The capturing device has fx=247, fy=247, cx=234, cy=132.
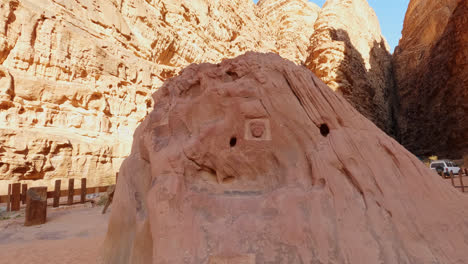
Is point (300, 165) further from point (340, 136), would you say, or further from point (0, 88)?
point (0, 88)

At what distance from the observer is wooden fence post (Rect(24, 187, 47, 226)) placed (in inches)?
298

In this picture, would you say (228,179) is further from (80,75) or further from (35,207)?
(80,75)

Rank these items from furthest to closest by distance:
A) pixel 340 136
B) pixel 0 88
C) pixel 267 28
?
pixel 267 28 → pixel 0 88 → pixel 340 136

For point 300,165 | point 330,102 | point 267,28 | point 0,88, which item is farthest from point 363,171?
point 267,28

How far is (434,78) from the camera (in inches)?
974

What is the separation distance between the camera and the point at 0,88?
35.0 feet

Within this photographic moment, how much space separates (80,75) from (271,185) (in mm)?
14105

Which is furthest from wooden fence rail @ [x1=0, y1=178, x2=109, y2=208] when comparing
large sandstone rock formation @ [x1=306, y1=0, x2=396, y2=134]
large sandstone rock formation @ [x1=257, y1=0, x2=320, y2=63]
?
large sandstone rock formation @ [x1=257, y1=0, x2=320, y2=63]

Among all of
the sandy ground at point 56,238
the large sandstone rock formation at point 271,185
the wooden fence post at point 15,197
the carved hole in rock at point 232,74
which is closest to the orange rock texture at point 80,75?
the wooden fence post at point 15,197

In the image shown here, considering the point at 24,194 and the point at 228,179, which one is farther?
the point at 24,194

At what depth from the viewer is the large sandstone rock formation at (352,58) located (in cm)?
2056

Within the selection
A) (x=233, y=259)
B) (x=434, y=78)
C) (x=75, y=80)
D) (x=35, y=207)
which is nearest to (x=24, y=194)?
(x=35, y=207)

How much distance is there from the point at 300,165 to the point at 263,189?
0.58 metres

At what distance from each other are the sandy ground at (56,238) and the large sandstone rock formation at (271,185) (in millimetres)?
2310
